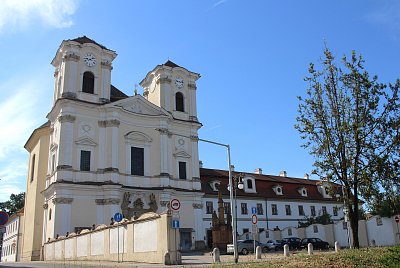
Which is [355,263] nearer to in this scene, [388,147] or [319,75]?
[388,147]

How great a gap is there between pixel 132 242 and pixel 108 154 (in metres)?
21.7

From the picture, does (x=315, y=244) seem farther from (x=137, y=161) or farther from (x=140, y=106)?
(x=140, y=106)

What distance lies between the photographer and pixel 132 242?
21.6 m

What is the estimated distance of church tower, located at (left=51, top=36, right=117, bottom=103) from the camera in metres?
42.7

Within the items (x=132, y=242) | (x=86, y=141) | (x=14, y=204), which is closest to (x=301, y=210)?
(x=86, y=141)

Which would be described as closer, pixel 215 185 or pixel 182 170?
pixel 182 170

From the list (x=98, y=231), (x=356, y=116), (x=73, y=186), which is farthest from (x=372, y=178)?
(x=73, y=186)

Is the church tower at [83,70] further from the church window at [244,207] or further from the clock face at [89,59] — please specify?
the church window at [244,207]

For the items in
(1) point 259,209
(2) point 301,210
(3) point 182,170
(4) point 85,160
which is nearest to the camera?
(4) point 85,160

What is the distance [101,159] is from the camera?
4175 cm

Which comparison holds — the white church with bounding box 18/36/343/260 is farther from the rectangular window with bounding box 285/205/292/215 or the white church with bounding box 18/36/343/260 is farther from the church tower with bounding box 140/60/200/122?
the rectangular window with bounding box 285/205/292/215

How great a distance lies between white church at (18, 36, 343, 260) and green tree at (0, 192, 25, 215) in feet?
135

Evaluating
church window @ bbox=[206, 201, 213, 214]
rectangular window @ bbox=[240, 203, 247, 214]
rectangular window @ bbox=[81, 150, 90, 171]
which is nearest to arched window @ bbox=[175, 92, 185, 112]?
church window @ bbox=[206, 201, 213, 214]

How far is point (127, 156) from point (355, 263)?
3217cm
